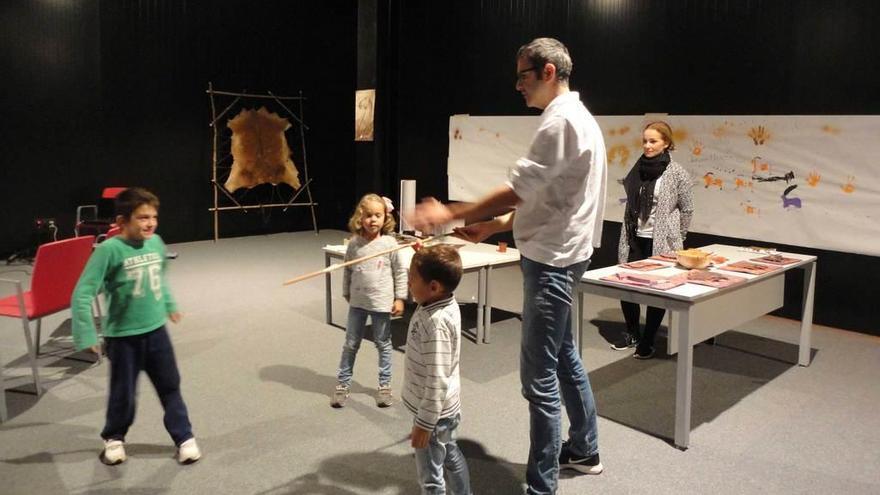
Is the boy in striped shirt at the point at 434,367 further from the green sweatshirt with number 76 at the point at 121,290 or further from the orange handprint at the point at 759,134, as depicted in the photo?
the orange handprint at the point at 759,134

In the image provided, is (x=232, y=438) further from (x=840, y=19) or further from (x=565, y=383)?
(x=840, y=19)

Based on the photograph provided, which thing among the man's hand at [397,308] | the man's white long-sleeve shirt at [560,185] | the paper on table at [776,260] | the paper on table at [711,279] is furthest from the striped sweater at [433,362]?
the paper on table at [776,260]

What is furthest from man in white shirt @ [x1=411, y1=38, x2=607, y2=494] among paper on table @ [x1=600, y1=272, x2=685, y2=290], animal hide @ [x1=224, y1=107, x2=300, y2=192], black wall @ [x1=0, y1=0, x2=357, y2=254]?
animal hide @ [x1=224, y1=107, x2=300, y2=192]

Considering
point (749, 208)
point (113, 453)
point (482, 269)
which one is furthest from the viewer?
point (749, 208)

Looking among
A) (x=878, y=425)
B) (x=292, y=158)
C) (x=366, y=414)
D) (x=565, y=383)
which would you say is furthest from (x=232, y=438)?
(x=292, y=158)

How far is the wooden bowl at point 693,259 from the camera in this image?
3313mm

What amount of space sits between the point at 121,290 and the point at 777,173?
461cm

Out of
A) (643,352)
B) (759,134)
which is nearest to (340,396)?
(643,352)

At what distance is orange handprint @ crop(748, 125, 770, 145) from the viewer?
5.23 m

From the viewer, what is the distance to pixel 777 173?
17.0 feet

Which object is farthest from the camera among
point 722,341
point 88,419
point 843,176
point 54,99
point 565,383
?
point 54,99

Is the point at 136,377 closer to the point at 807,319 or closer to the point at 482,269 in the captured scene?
the point at 482,269

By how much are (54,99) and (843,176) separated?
7.36 metres

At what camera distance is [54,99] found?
7.23 m
